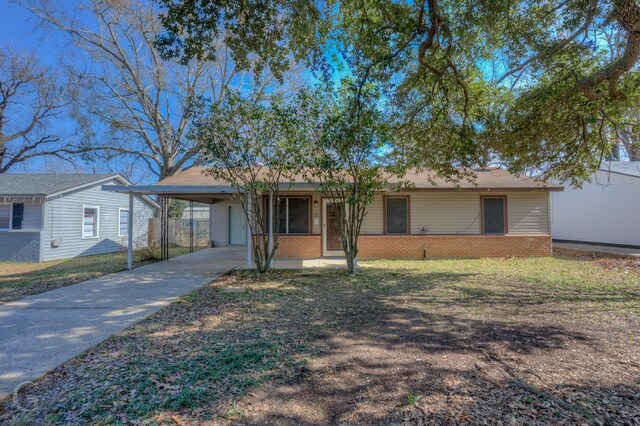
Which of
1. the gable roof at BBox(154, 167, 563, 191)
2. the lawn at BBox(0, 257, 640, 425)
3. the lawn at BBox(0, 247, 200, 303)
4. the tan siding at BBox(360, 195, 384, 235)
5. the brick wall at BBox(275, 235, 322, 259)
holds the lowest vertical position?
the lawn at BBox(0, 257, 640, 425)

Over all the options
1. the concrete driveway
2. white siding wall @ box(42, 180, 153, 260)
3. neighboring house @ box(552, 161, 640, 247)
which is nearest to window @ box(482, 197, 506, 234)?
neighboring house @ box(552, 161, 640, 247)

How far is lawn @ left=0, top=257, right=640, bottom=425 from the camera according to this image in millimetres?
2631

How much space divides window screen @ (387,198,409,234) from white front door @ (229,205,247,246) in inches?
315

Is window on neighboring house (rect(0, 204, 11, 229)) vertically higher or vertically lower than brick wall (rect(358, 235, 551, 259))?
higher

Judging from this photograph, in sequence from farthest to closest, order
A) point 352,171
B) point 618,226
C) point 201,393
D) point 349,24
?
1. point 618,226
2. point 352,171
3. point 349,24
4. point 201,393

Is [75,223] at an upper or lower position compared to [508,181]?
lower

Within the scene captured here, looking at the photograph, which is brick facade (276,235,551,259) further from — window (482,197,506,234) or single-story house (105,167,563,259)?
window (482,197,506,234)

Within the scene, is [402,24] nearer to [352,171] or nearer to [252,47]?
[252,47]

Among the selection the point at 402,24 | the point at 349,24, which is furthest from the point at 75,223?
the point at 402,24

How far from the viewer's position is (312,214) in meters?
12.4

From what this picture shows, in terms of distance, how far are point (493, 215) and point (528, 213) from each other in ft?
4.16

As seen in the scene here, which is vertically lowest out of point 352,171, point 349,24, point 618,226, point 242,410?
point 242,410

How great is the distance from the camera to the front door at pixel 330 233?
12422 millimetres

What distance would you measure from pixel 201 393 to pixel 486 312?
14.5ft
